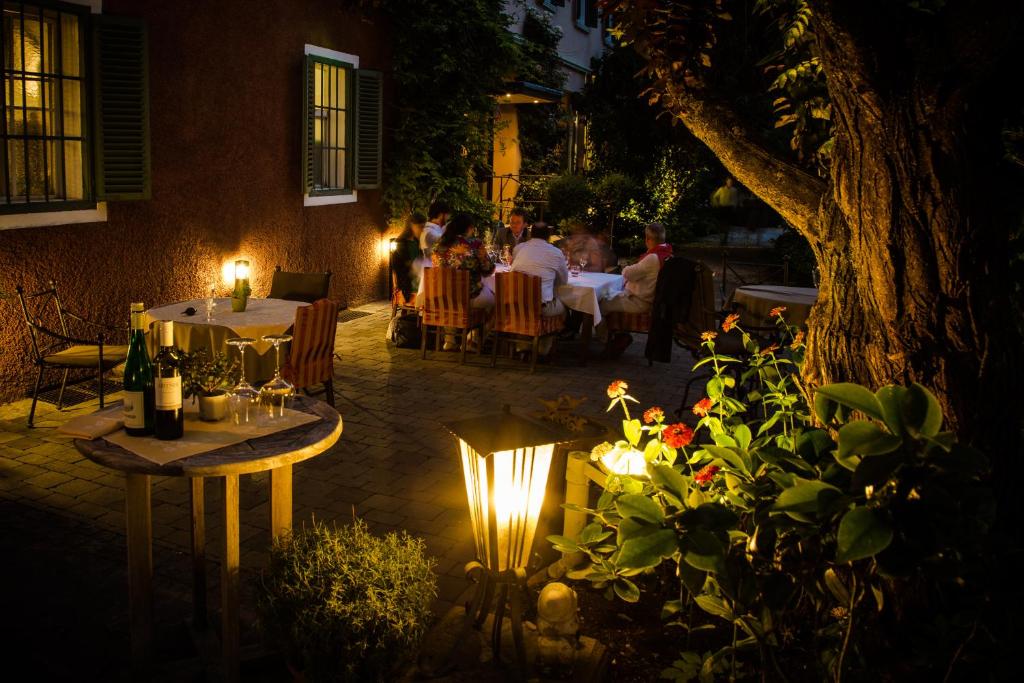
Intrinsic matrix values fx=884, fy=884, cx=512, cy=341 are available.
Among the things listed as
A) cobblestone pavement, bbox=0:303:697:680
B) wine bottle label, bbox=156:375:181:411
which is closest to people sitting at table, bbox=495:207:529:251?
cobblestone pavement, bbox=0:303:697:680

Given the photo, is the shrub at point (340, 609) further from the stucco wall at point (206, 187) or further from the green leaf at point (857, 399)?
the stucco wall at point (206, 187)

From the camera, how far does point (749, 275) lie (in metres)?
17.3

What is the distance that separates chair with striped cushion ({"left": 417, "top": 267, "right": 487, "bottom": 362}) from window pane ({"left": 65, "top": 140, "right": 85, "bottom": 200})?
10.1 ft

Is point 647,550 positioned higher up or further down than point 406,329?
higher up

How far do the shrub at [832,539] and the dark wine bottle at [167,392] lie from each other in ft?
4.61

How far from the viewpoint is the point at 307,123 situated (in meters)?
10.1

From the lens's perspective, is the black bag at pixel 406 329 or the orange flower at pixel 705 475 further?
the black bag at pixel 406 329

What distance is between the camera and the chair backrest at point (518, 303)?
8.31 m

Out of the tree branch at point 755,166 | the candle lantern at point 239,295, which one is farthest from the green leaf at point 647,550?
the candle lantern at point 239,295

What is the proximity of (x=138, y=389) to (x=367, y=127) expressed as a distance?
8813mm

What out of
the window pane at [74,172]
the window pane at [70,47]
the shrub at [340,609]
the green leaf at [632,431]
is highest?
the window pane at [70,47]

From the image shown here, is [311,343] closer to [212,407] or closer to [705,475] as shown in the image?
[212,407]

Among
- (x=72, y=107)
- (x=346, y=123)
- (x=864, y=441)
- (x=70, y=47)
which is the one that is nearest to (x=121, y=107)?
(x=72, y=107)

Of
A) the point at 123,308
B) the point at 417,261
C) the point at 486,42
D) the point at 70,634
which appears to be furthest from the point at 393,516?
the point at 486,42
